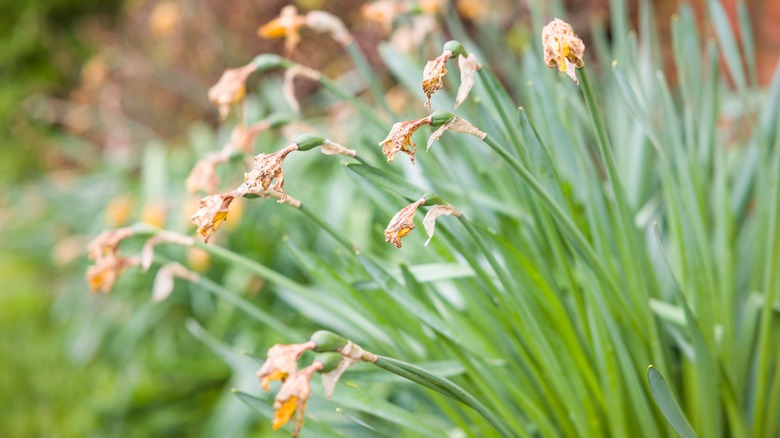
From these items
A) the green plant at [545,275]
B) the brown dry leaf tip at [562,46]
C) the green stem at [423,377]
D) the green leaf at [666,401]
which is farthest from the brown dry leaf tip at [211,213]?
the green leaf at [666,401]

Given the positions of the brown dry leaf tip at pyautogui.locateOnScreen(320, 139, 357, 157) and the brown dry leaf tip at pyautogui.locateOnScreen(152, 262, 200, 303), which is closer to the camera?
the brown dry leaf tip at pyautogui.locateOnScreen(320, 139, 357, 157)

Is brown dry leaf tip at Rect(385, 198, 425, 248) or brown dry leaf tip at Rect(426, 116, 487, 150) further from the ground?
brown dry leaf tip at Rect(426, 116, 487, 150)

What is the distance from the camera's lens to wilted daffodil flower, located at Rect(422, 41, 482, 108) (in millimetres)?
697

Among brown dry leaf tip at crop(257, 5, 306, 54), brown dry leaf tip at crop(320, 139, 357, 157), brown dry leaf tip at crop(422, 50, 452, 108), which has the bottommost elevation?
brown dry leaf tip at crop(320, 139, 357, 157)

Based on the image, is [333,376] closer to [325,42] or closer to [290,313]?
[290,313]

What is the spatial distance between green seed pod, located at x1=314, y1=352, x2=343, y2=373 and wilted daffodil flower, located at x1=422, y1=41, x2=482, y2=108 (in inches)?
9.7

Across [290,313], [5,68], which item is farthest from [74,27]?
[290,313]

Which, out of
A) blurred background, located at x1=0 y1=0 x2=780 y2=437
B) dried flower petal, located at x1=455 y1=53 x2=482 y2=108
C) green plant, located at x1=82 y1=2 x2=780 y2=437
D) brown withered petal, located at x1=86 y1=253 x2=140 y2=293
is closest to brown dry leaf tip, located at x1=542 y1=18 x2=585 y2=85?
green plant, located at x1=82 y1=2 x2=780 y2=437

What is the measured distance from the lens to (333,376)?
2.15ft

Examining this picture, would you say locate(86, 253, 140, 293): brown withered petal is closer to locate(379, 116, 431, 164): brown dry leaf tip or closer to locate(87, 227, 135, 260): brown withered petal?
locate(87, 227, 135, 260): brown withered petal

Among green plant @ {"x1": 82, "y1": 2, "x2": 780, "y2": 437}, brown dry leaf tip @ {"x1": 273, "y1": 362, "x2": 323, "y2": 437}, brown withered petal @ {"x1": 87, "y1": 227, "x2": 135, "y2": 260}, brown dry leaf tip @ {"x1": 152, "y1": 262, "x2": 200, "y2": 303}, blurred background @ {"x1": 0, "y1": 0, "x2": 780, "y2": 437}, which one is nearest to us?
brown dry leaf tip @ {"x1": 273, "y1": 362, "x2": 323, "y2": 437}

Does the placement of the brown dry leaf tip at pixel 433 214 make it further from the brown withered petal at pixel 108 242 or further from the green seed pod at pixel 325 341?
the brown withered petal at pixel 108 242

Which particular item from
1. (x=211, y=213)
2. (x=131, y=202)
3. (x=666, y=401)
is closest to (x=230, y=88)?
(x=211, y=213)

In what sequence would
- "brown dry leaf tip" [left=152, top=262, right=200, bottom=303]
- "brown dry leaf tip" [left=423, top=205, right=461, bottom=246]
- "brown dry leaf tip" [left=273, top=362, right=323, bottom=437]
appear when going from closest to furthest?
"brown dry leaf tip" [left=273, top=362, right=323, bottom=437], "brown dry leaf tip" [left=423, top=205, right=461, bottom=246], "brown dry leaf tip" [left=152, top=262, right=200, bottom=303]
